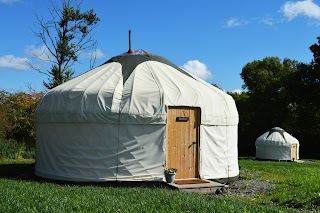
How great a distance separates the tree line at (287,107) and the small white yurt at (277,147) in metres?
4.82

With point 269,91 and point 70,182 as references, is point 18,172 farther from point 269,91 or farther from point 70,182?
point 269,91

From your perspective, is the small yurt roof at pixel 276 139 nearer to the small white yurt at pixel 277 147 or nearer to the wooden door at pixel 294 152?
the small white yurt at pixel 277 147

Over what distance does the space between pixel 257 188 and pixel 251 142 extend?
60.7ft

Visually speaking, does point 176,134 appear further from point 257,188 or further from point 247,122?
point 247,122

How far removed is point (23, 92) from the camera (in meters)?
19.4

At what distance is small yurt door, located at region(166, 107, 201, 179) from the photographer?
864cm

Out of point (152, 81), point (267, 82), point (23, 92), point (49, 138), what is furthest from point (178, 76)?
point (267, 82)

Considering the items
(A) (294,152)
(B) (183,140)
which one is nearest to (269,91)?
(A) (294,152)

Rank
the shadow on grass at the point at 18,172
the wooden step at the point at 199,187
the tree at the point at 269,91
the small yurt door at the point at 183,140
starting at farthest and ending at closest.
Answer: the tree at the point at 269,91
the shadow on grass at the point at 18,172
the small yurt door at the point at 183,140
the wooden step at the point at 199,187

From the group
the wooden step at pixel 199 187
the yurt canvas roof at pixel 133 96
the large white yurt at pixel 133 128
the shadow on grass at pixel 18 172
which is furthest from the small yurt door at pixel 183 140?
Answer: the shadow on grass at pixel 18 172

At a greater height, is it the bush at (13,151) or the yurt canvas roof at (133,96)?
the yurt canvas roof at (133,96)

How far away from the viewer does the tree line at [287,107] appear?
82.1 feet

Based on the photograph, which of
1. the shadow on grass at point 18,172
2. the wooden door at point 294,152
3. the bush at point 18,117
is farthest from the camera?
the wooden door at point 294,152

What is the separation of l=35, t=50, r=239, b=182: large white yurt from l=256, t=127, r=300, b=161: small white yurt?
1158cm
